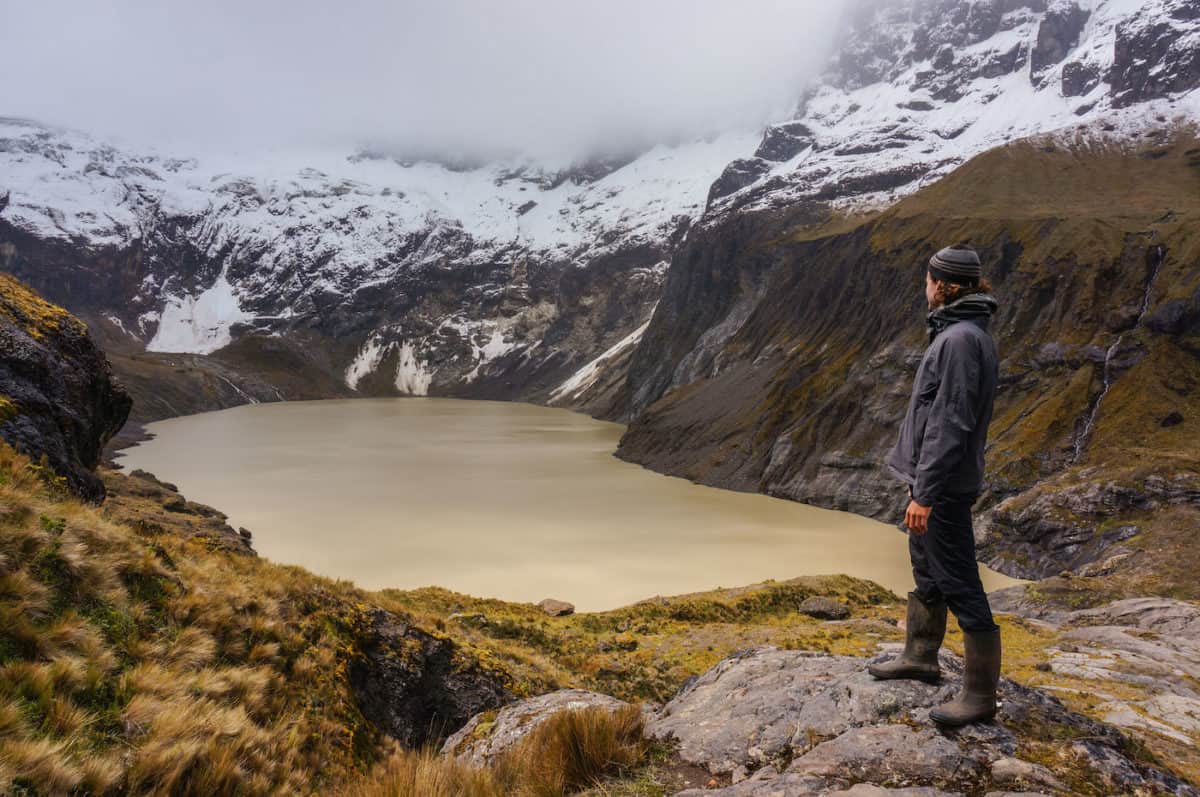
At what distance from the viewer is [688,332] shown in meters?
111

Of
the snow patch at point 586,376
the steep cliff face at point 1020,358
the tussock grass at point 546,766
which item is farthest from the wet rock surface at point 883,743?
the snow patch at point 586,376

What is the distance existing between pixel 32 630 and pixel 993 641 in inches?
250

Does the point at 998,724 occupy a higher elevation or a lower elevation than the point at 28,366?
lower

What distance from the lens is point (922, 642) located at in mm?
5145

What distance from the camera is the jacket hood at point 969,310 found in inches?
198

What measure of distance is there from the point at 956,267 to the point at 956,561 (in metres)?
2.35

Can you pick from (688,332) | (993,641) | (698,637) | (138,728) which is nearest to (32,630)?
(138,728)

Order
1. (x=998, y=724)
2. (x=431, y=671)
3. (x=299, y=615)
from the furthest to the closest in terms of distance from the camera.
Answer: (x=431, y=671)
(x=299, y=615)
(x=998, y=724)

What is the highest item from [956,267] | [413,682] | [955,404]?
[956,267]

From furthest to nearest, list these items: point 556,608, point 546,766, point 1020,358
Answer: point 1020,358, point 556,608, point 546,766

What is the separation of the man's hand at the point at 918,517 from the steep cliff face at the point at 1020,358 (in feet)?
100

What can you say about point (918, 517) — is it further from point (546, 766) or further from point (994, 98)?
point (994, 98)

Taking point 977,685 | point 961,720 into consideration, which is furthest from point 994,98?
point 961,720

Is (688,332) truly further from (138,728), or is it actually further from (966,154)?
(138,728)
